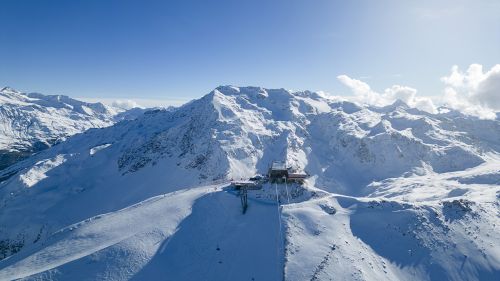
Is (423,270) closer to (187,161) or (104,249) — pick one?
(104,249)

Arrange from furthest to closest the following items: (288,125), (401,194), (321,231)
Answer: (288,125) → (401,194) → (321,231)

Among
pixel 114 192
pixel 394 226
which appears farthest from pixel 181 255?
pixel 114 192

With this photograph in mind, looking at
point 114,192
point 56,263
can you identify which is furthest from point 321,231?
point 114,192

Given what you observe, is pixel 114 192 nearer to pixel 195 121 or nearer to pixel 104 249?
pixel 195 121

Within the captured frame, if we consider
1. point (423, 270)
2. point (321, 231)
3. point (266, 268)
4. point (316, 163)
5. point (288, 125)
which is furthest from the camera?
point (288, 125)

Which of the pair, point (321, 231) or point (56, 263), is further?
point (321, 231)

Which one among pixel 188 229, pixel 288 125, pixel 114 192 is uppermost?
pixel 288 125

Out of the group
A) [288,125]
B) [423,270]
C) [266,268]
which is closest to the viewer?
[266,268]

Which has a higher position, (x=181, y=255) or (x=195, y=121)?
(x=195, y=121)

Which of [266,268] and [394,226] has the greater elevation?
[394,226]
